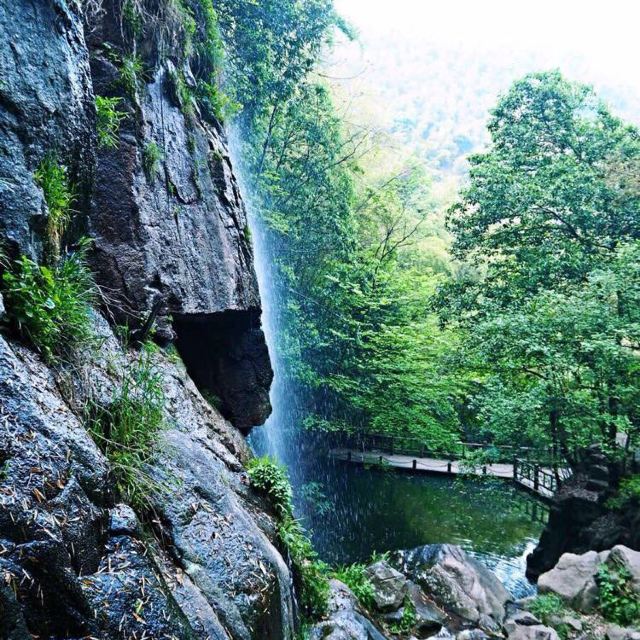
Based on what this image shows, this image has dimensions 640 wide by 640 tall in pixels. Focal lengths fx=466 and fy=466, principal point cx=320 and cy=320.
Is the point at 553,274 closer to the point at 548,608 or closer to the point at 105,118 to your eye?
the point at 548,608

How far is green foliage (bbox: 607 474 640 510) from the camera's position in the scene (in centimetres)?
895

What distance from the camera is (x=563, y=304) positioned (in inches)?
372

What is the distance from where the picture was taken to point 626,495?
9.19 metres

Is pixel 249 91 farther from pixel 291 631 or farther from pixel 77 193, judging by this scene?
pixel 291 631

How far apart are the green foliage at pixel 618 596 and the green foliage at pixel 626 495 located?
1.80 meters

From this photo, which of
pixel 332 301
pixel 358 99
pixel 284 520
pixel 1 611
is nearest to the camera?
pixel 1 611

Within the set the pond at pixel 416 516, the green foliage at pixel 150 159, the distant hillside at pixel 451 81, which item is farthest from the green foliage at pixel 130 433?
the distant hillside at pixel 451 81

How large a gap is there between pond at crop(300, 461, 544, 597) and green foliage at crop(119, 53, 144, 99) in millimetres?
9782

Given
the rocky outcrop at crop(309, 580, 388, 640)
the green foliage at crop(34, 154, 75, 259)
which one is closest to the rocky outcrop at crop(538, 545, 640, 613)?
the rocky outcrop at crop(309, 580, 388, 640)

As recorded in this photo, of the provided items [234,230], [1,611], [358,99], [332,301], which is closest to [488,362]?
[332,301]

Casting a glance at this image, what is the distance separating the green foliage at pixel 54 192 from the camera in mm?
2947

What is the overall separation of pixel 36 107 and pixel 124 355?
1898 millimetres

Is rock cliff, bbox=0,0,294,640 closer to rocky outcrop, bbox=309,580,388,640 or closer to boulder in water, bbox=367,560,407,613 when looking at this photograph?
rocky outcrop, bbox=309,580,388,640

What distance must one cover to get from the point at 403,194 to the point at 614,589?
50.6 ft
